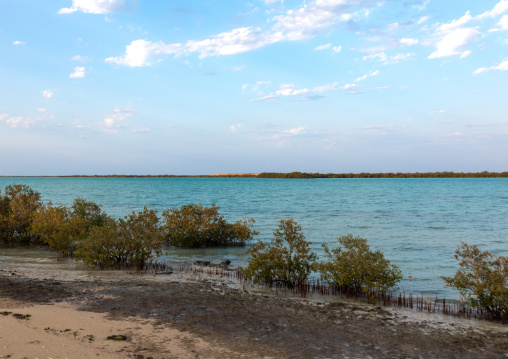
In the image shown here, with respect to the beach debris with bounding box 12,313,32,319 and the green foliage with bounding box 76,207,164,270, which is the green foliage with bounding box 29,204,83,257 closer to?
the green foliage with bounding box 76,207,164,270

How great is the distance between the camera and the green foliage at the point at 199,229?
846 inches

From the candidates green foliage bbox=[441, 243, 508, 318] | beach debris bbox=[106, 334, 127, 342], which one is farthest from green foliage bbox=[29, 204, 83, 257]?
green foliage bbox=[441, 243, 508, 318]

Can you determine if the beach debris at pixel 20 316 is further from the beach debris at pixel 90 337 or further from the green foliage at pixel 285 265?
the green foliage at pixel 285 265

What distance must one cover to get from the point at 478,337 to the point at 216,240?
15.6m

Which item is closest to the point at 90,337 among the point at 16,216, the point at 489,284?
the point at 489,284

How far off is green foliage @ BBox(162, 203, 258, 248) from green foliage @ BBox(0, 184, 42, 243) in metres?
7.56

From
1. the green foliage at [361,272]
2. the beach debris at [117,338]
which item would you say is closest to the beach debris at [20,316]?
the beach debris at [117,338]

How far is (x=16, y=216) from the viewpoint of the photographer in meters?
20.9

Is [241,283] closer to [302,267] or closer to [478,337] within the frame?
[302,267]

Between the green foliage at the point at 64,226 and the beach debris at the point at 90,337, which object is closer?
the beach debris at the point at 90,337

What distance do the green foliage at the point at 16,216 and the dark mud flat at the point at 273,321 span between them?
10.2m

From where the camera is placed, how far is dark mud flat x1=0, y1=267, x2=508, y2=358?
728cm

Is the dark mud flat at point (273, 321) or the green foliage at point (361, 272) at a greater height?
the green foliage at point (361, 272)

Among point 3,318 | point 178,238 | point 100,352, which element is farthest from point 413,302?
point 178,238
